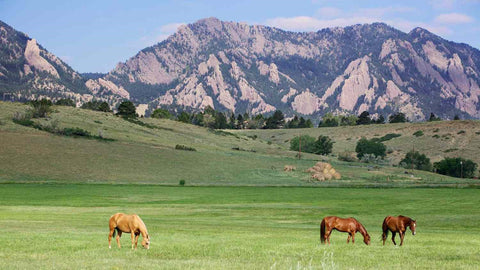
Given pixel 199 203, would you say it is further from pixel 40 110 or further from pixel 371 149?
pixel 371 149

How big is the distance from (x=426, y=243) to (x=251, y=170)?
324ft

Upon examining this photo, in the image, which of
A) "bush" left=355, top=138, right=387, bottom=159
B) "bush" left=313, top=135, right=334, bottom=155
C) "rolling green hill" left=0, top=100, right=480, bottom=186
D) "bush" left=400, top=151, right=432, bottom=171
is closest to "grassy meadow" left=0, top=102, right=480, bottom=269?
"rolling green hill" left=0, top=100, right=480, bottom=186

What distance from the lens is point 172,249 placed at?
804 inches

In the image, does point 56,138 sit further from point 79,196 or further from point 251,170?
point 79,196

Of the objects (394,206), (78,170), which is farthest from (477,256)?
(78,170)

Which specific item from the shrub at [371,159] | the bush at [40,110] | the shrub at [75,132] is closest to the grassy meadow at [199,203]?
the bush at [40,110]

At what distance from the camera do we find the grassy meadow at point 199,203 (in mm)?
18688

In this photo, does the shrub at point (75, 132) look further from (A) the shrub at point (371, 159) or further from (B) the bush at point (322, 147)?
(A) the shrub at point (371, 159)

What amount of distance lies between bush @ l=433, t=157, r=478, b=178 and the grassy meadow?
17083 mm

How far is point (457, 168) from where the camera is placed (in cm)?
15500

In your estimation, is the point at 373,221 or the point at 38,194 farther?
the point at 38,194

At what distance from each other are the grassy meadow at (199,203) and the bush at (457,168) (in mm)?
17083

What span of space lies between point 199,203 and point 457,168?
111m

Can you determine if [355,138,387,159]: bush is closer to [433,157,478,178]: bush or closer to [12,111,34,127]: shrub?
[433,157,478,178]: bush
